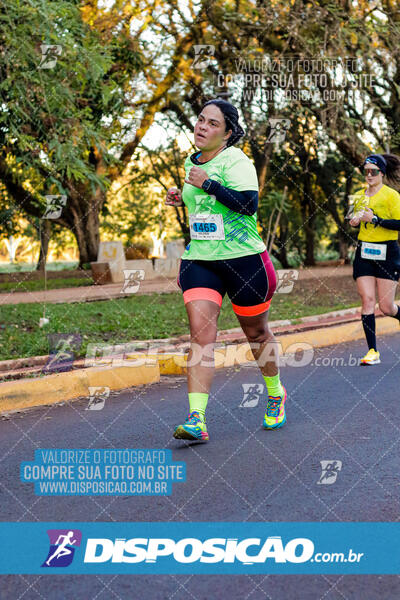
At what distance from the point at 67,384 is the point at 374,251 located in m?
3.18

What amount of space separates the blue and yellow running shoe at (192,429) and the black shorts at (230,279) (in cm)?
66

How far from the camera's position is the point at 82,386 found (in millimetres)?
6410

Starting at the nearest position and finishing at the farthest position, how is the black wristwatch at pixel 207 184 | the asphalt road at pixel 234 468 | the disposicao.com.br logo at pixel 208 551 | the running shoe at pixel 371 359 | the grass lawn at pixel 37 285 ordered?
the asphalt road at pixel 234 468 → the disposicao.com.br logo at pixel 208 551 → the black wristwatch at pixel 207 184 → the running shoe at pixel 371 359 → the grass lawn at pixel 37 285

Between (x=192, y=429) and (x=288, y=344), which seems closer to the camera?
(x=192, y=429)

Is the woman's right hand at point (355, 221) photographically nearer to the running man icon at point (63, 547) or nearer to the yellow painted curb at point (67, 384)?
the yellow painted curb at point (67, 384)

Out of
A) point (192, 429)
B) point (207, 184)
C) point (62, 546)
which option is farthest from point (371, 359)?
point (62, 546)

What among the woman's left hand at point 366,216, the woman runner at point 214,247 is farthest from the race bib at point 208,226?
the woman's left hand at point 366,216

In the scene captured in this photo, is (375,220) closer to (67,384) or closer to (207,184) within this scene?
(67,384)

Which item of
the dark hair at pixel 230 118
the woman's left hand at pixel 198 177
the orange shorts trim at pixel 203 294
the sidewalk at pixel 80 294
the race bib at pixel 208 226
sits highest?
the dark hair at pixel 230 118

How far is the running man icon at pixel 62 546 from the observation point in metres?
2.99

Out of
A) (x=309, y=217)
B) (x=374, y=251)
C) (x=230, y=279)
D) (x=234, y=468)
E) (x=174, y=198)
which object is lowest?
(x=309, y=217)

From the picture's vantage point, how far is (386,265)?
762 cm

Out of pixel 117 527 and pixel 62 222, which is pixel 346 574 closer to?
pixel 117 527

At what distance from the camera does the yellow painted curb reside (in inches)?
233
